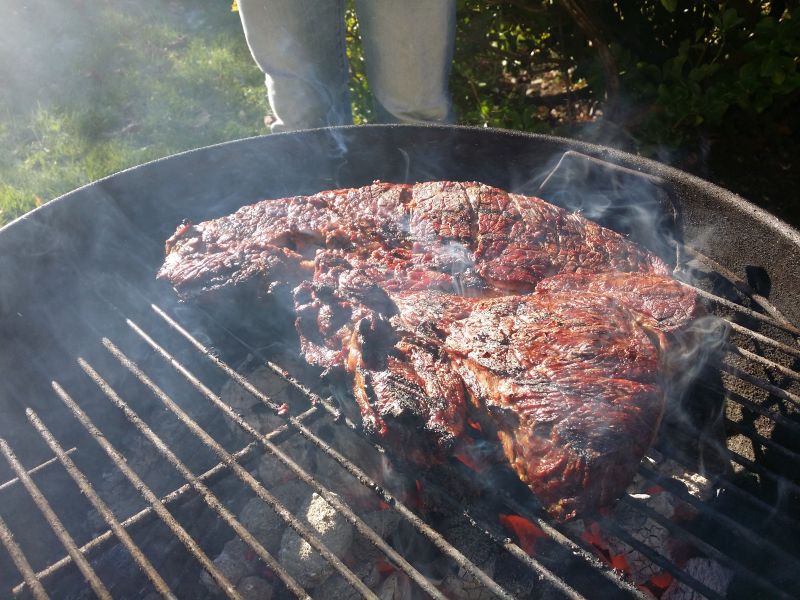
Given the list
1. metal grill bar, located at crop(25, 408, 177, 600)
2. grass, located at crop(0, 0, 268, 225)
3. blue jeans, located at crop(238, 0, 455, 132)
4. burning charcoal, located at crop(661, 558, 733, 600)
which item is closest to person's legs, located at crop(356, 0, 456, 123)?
blue jeans, located at crop(238, 0, 455, 132)

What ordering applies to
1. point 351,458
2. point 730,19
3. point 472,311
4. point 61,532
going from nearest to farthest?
point 61,532 → point 472,311 → point 351,458 → point 730,19

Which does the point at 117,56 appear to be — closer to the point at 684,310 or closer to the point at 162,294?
the point at 162,294

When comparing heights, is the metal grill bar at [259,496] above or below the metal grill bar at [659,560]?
below

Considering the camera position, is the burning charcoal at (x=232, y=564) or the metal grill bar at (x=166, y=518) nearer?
the metal grill bar at (x=166, y=518)

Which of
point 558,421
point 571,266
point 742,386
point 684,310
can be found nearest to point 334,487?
point 558,421

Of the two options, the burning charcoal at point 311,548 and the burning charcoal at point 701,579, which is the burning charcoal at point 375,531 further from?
the burning charcoal at point 701,579

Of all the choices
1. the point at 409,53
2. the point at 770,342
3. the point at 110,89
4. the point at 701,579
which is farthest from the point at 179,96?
the point at 701,579

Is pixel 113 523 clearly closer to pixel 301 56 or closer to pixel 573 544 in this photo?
pixel 573 544

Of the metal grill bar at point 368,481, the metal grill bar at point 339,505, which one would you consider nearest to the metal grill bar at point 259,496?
the metal grill bar at point 339,505

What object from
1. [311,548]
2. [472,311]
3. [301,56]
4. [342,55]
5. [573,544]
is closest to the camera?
[573,544]
